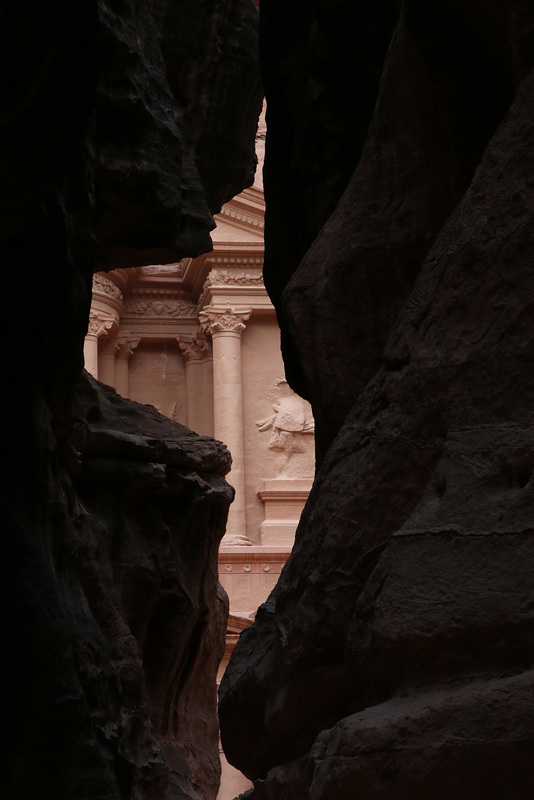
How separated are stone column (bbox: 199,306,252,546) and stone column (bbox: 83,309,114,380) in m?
1.54

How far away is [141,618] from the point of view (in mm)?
8711

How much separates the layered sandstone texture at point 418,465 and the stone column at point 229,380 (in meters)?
13.6

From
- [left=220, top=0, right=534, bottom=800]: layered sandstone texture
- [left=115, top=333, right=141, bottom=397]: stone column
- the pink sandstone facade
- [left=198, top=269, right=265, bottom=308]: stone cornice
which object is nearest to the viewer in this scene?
[left=220, top=0, right=534, bottom=800]: layered sandstone texture

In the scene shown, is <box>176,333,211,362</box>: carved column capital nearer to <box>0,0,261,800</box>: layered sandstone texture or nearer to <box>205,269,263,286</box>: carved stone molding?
<box>205,269,263,286</box>: carved stone molding

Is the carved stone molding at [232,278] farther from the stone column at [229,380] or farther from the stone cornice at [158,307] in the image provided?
the stone cornice at [158,307]

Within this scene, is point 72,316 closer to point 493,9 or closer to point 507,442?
point 493,9

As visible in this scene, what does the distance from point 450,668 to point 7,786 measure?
4375 millimetres

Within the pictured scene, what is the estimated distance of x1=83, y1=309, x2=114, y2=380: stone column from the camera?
17.3 metres

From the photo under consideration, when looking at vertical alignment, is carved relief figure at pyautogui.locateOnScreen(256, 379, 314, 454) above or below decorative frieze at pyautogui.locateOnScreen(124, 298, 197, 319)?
below

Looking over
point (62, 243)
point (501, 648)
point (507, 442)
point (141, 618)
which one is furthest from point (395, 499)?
point (141, 618)

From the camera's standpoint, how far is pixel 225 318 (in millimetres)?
18000

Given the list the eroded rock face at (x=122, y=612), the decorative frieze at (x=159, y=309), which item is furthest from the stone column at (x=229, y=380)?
the eroded rock face at (x=122, y=612)

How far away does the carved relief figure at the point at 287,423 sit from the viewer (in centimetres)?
1791

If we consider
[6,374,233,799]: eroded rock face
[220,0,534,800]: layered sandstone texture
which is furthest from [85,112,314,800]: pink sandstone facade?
[220,0,534,800]: layered sandstone texture
